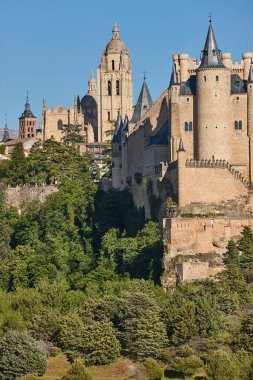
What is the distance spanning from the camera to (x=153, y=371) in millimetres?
78688

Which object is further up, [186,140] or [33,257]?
[186,140]

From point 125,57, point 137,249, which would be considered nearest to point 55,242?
point 137,249

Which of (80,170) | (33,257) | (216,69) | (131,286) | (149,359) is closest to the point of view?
(149,359)

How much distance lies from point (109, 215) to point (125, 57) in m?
41.1

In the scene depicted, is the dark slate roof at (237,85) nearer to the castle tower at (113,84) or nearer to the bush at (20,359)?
the bush at (20,359)

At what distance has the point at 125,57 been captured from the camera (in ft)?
476

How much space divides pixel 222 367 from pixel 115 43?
7412cm

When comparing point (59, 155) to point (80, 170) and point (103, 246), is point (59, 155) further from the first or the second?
point (103, 246)

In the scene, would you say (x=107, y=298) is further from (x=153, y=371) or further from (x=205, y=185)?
(x=205, y=185)

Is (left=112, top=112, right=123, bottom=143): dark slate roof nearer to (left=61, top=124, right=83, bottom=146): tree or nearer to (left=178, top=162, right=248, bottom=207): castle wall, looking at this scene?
(left=178, top=162, right=248, bottom=207): castle wall

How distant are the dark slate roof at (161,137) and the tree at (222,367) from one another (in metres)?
24.0

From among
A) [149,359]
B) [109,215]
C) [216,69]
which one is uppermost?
[216,69]

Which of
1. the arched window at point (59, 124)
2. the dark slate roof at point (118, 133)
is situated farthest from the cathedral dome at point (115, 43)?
the dark slate roof at point (118, 133)

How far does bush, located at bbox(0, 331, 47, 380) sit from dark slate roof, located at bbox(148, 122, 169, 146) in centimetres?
2219
